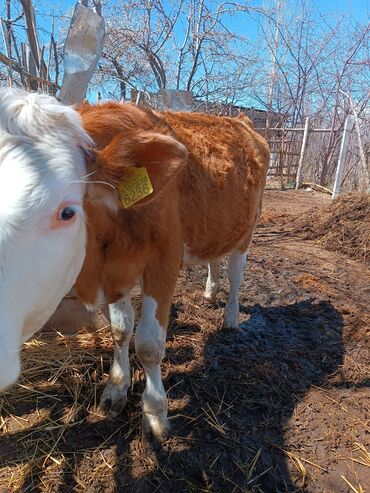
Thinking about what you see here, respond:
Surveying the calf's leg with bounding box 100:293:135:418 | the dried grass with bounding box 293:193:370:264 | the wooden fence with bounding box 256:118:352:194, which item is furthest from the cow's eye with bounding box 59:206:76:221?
the wooden fence with bounding box 256:118:352:194

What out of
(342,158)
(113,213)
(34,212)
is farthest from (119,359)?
(342,158)

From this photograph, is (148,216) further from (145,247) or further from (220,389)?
(220,389)

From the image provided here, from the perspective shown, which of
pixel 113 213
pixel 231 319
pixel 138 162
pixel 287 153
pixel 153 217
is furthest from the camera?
pixel 287 153

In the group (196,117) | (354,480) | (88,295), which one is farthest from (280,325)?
(88,295)

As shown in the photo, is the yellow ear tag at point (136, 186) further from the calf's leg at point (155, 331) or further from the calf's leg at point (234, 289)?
the calf's leg at point (234, 289)

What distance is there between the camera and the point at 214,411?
284 centimetres

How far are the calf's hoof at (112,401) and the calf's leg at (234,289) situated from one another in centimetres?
146

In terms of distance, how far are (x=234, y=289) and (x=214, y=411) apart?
1483 millimetres

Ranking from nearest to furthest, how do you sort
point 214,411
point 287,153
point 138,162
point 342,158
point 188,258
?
point 138,162 < point 214,411 < point 188,258 < point 342,158 < point 287,153

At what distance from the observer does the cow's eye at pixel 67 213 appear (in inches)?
61.9

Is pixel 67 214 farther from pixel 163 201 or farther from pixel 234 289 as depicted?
pixel 234 289

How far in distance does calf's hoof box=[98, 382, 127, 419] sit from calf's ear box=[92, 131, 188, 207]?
1449 mm

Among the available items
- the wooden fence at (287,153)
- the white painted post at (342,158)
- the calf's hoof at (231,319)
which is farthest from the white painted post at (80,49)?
the wooden fence at (287,153)

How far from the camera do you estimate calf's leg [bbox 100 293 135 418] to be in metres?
2.78
